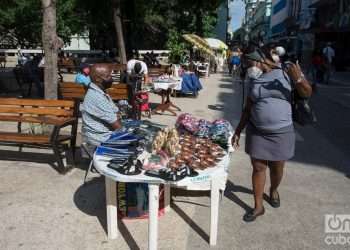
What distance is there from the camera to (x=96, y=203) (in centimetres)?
470

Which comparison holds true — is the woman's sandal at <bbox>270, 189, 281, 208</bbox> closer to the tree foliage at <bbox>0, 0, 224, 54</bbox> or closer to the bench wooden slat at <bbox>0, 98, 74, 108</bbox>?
the bench wooden slat at <bbox>0, 98, 74, 108</bbox>

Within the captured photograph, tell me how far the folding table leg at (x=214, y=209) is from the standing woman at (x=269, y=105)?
2.59ft

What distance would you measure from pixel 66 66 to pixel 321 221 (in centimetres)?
2242

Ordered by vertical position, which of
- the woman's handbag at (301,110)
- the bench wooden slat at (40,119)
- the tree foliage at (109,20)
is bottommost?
the bench wooden slat at (40,119)

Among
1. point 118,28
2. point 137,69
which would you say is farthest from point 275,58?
point 118,28

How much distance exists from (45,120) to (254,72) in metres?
3.18

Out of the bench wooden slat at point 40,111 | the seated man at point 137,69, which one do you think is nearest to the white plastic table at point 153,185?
the bench wooden slat at point 40,111

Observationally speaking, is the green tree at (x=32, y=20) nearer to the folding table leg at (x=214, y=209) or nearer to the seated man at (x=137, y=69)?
the seated man at (x=137, y=69)

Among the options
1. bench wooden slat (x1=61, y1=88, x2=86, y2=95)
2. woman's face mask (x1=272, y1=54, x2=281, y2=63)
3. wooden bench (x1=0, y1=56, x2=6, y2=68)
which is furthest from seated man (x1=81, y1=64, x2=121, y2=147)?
wooden bench (x1=0, y1=56, x2=6, y2=68)

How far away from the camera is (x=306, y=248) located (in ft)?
12.4

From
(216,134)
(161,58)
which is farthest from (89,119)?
(161,58)

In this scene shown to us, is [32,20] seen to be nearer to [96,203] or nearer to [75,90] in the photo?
[75,90]

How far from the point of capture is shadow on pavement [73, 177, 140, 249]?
13.0ft

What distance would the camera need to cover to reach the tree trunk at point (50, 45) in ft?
23.7
